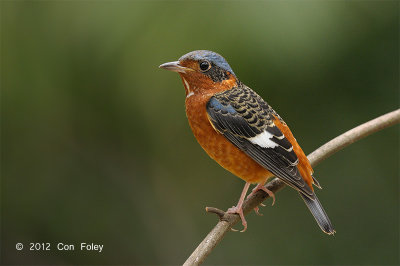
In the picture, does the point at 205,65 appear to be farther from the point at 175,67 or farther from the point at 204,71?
the point at 175,67

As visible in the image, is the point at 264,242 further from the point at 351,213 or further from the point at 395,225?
the point at 395,225

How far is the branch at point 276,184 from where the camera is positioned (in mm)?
2672

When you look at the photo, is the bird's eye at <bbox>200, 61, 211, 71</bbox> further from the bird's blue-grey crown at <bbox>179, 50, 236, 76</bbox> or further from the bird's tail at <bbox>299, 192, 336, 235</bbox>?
the bird's tail at <bbox>299, 192, 336, 235</bbox>

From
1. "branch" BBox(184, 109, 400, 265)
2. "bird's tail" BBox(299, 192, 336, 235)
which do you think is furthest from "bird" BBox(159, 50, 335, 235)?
"branch" BBox(184, 109, 400, 265)

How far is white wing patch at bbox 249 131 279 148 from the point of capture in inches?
127

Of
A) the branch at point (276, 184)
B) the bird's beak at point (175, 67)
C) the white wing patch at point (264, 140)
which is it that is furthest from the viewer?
the white wing patch at point (264, 140)

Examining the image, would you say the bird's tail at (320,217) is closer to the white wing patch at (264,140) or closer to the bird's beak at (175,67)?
the white wing patch at (264,140)

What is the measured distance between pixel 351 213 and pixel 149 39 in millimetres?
2406

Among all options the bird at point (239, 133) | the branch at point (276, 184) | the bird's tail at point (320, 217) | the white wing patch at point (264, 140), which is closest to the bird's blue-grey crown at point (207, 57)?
the bird at point (239, 133)

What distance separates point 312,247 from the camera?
5.03m

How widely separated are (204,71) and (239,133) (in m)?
0.41

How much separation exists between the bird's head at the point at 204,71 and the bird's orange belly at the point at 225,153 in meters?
0.14

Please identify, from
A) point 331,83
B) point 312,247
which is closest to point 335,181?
point 312,247

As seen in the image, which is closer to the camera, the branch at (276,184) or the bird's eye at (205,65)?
the branch at (276,184)
